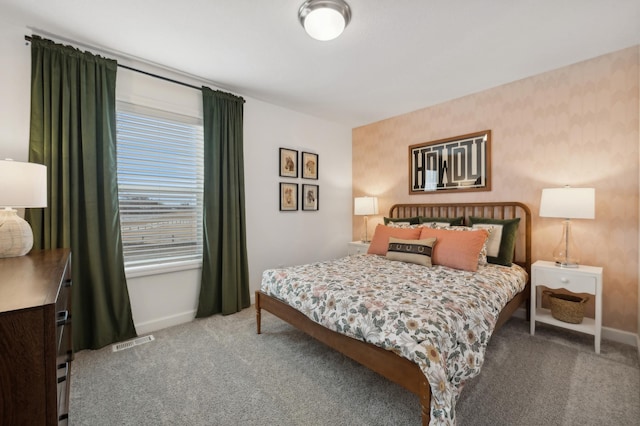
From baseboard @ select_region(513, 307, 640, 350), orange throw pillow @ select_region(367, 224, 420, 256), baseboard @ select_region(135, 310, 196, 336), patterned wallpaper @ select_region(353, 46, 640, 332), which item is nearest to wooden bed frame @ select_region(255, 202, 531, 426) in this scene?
patterned wallpaper @ select_region(353, 46, 640, 332)

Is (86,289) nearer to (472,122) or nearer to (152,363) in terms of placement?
(152,363)

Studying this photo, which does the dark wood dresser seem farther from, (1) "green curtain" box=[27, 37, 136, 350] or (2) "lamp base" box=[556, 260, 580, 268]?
(2) "lamp base" box=[556, 260, 580, 268]

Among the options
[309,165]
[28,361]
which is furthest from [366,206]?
[28,361]

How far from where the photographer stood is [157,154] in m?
2.77

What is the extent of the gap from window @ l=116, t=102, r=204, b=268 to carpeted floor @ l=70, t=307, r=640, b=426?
35.2 inches

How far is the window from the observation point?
8.52 feet

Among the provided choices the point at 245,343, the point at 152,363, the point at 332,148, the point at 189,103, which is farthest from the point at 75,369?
the point at 332,148

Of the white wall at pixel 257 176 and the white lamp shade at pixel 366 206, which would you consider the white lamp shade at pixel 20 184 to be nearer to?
the white wall at pixel 257 176

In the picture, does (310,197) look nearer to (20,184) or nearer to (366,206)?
(366,206)

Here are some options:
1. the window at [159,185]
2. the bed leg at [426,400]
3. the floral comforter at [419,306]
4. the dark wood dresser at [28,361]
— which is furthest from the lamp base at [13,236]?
the bed leg at [426,400]

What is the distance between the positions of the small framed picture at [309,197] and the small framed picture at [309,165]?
0.47 ft

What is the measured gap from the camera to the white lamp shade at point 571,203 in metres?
2.26

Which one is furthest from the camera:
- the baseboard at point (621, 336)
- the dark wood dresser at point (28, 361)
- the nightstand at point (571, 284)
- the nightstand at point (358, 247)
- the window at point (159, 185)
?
the nightstand at point (358, 247)

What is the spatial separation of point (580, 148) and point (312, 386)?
309 cm
